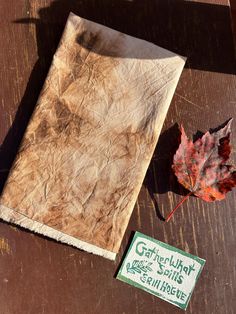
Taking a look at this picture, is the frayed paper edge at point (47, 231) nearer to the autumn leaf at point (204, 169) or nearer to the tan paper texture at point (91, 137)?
the tan paper texture at point (91, 137)

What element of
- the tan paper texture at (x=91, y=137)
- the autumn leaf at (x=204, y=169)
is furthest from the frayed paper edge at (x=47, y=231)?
the autumn leaf at (x=204, y=169)

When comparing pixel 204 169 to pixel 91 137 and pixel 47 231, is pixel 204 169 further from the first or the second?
pixel 47 231

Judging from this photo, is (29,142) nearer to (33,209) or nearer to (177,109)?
(33,209)

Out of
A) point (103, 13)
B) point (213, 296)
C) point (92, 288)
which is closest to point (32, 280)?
point (92, 288)

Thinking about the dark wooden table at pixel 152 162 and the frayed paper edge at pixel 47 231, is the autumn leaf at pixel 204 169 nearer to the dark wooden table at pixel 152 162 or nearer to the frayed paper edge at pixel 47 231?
the dark wooden table at pixel 152 162

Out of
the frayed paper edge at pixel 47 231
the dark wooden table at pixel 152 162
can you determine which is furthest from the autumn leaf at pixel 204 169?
the frayed paper edge at pixel 47 231

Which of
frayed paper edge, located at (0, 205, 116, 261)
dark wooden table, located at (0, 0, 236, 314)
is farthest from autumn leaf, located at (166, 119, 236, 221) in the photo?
frayed paper edge, located at (0, 205, 116, 261)

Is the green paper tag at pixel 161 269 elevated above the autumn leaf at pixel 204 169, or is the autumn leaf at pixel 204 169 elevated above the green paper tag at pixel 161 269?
the autumn leaf at pixel 204 169
